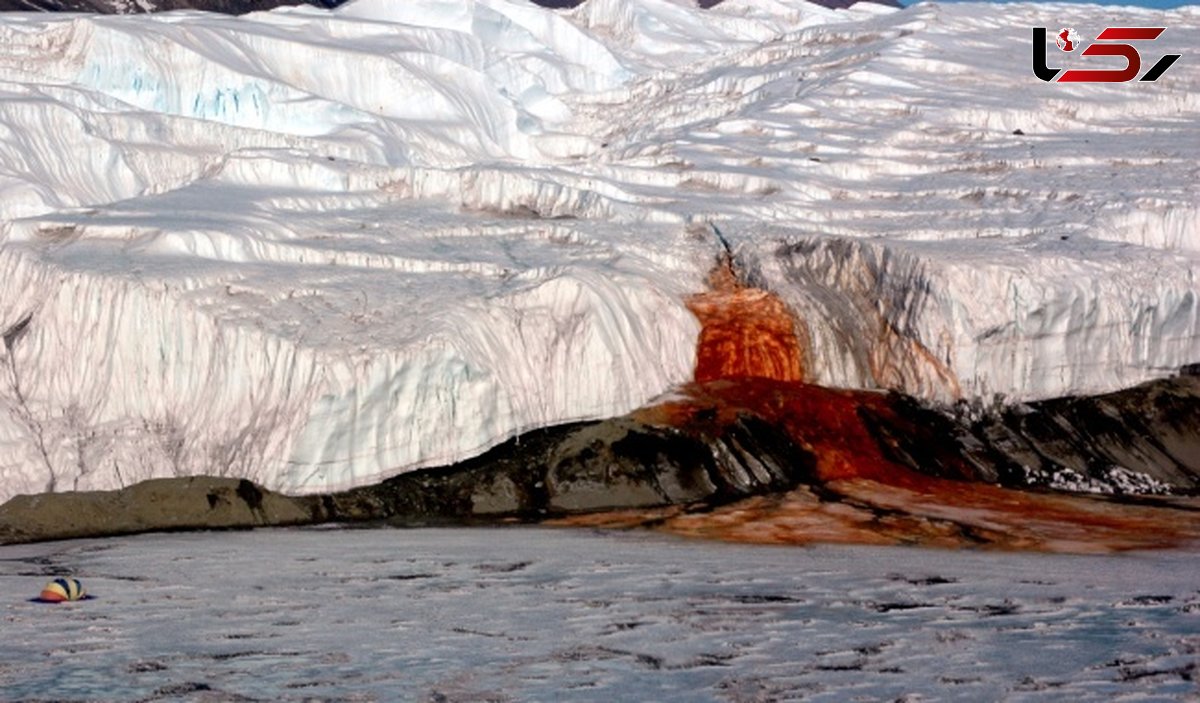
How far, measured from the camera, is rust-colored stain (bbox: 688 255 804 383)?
26.0 m

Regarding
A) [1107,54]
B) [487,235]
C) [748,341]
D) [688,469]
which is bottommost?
[688,469]

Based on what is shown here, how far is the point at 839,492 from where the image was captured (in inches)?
912

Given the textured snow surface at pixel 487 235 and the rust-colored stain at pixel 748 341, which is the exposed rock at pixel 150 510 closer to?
the textured snow surface at pixel 487 235

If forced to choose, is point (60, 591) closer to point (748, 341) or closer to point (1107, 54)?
point (748, 341)

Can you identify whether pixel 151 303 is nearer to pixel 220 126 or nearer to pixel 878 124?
pixel 220 126

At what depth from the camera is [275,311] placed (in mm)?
23875

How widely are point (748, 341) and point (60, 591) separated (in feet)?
40.9

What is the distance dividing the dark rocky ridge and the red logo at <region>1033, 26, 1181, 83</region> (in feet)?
56.7

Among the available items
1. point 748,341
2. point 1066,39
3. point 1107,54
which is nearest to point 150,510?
point 748,341

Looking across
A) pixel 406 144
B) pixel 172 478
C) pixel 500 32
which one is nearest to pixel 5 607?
pixel 172 478

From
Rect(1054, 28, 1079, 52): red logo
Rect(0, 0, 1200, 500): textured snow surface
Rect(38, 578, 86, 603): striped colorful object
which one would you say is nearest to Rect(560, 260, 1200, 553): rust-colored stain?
Rect(0, 0, 1200, 500): textured snow surface

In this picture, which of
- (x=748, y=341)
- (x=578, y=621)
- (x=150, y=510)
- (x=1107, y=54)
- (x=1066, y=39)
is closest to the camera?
(x=578, y=621)

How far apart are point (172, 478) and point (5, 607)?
6138mm

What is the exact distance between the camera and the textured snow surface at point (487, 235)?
75.6 ft
